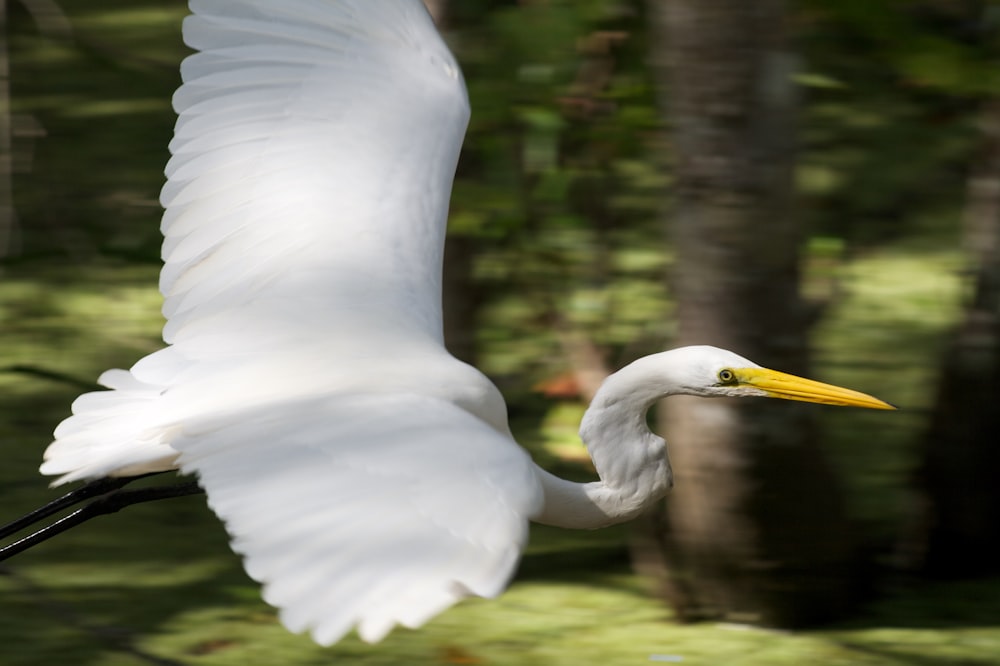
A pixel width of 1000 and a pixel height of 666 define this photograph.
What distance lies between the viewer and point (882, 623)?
366 cm

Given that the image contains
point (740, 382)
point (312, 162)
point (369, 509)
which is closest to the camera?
point (369, 509)

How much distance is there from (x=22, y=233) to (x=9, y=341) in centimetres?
96

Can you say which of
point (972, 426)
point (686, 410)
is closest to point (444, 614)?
point (686, 410)

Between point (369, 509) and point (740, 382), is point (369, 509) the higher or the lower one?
the higher one

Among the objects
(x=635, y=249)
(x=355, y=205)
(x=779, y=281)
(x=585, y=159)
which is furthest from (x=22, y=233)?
(x=779, y=281)

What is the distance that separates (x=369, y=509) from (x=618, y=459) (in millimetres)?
928

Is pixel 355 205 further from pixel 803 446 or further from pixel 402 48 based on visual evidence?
pixel 803 446

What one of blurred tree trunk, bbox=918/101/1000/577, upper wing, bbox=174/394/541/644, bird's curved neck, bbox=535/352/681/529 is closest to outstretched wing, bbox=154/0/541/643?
upper wing, bbox=174/394/541/644

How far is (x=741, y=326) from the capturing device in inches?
131

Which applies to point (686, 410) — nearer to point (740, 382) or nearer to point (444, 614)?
point (740, 382)

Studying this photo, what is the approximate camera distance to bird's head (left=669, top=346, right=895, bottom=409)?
2842 mm

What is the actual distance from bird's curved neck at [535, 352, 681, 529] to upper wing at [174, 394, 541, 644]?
1.81ft

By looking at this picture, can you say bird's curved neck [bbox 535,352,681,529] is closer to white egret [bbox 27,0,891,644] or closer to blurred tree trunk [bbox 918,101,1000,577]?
white egret [bbox 27,0,891,644]

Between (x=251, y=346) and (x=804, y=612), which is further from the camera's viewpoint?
(x=804, y=612)
